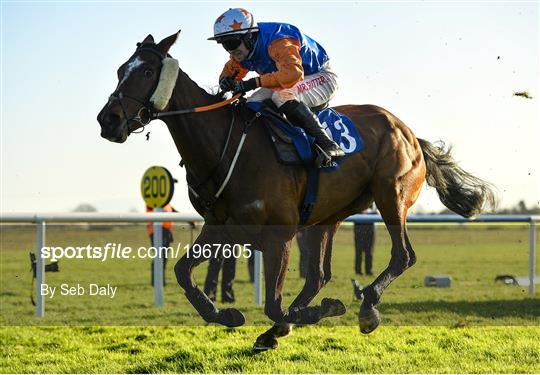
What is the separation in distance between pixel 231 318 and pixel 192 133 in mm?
1083

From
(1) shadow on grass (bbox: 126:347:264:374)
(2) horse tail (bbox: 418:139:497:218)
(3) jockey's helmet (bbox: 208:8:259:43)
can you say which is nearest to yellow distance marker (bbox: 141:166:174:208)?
(1) shadow on grass (bbox: 126:347:264:374)

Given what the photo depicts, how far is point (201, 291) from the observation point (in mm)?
4992

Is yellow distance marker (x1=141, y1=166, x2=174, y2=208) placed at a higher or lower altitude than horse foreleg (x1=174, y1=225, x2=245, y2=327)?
higher

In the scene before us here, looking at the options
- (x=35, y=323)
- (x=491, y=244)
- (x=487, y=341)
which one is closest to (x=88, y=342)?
(x=35, y=323)

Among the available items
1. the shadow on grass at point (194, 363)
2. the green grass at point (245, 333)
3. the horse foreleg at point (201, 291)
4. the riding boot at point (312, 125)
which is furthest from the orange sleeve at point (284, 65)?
the shadow on grass at point (194, 363)

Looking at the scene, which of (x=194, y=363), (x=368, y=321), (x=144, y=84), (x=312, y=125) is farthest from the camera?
(x=194, y=363)

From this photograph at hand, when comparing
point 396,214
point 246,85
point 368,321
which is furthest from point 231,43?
point 368,321

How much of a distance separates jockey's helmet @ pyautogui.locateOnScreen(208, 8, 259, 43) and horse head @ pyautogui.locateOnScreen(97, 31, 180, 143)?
0.78 feet

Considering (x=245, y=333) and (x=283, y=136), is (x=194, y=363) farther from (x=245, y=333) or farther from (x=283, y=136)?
(x=283, y=136)

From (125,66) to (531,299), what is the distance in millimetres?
8660

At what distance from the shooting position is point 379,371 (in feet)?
21.4

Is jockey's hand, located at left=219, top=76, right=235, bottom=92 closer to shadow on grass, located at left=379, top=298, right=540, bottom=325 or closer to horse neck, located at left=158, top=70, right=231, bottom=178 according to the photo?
horse neck, located at left=158, top=70, right=231, bottom=178

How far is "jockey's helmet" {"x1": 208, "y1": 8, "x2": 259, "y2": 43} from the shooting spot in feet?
15.2

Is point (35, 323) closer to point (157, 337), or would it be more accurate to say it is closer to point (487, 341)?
point (157, 337)
